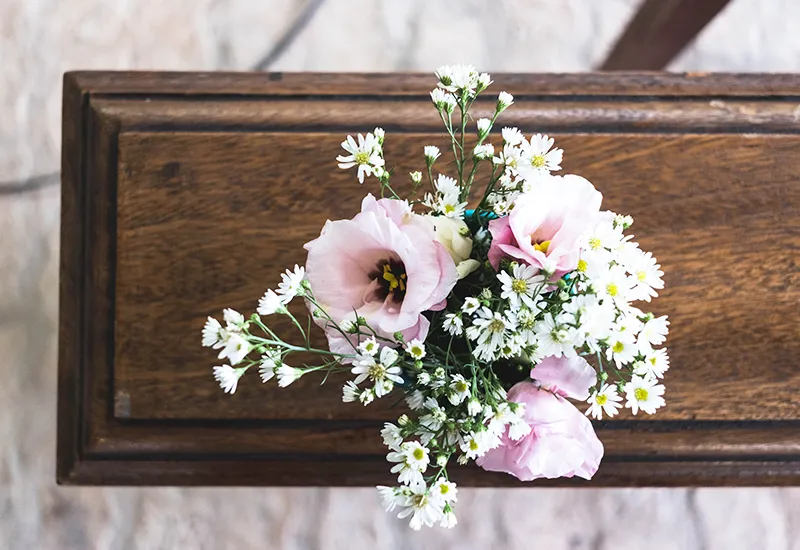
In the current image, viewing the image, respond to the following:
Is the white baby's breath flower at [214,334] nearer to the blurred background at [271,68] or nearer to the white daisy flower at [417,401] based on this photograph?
the white daisy flower at [417,401]

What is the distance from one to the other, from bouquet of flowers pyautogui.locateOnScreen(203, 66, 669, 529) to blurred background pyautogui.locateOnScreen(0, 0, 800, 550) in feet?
2.10

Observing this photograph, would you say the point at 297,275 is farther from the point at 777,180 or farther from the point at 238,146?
the point at 777,180

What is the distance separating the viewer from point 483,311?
378 millimetres

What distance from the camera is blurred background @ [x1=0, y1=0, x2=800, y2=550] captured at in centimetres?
103

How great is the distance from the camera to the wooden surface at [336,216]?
2.05ft

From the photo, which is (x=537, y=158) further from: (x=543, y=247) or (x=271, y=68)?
(x=271, y=68)

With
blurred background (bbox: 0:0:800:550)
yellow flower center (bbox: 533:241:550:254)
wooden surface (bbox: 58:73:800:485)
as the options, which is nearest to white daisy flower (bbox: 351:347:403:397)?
yellow flower center (bbox: 533:241:550:254)

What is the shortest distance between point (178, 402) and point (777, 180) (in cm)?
61

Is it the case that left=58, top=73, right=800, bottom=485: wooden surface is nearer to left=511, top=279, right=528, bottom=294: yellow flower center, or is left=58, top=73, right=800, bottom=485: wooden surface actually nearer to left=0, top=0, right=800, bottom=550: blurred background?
left=511, top=279, right=528, bottom=294: yellow flower center

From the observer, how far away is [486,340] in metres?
0.38

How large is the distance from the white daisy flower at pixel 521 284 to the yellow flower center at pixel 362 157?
0.37 feet

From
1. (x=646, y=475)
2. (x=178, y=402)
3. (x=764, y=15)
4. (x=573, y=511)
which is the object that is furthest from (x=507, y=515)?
(x=764, y=15)

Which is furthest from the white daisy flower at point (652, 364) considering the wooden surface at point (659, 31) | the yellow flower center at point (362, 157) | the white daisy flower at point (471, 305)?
the wooden surface at point (659, 31)

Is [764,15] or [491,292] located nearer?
[491,292]
